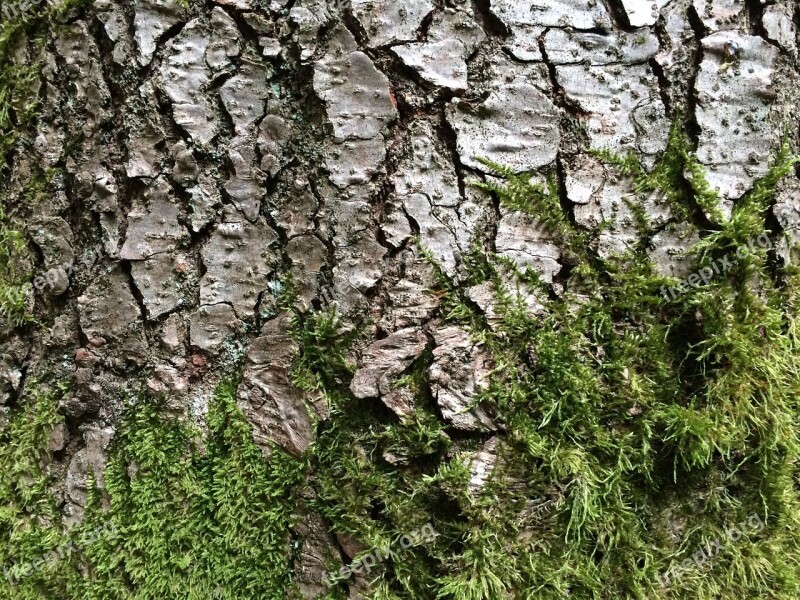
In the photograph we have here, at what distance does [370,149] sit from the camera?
1243 millimetres

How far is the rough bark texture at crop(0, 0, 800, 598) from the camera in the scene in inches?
48.1

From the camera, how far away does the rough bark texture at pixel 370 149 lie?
122 cm

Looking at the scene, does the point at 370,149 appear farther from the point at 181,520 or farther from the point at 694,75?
the point at 181,520

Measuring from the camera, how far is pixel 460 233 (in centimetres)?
123

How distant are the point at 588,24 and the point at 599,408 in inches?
37.4

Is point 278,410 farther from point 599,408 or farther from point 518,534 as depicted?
point 599,408

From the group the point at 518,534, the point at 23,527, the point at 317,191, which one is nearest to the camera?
the point at 518,534

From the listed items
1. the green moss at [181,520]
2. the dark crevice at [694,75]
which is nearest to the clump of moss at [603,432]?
the dark crevice at [694,75]

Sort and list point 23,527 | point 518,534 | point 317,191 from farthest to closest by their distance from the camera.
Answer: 1. point 23,527
2. point 317,191
3. point 518,534

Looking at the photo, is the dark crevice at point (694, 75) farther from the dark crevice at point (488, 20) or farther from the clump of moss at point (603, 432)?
the dark crevice at point (488, 20)

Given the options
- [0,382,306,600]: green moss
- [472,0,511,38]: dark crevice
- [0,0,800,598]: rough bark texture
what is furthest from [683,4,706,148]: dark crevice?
[0,382,306,600]: green moss

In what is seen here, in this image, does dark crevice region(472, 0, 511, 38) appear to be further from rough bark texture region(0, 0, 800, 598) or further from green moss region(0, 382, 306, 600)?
green moss region(0, 382, 306, 600)

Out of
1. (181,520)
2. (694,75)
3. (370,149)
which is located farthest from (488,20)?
(181,520)

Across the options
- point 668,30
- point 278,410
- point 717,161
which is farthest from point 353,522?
point 668,30
